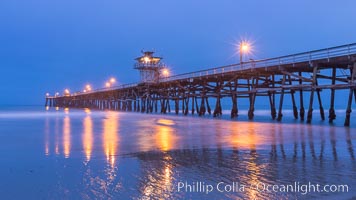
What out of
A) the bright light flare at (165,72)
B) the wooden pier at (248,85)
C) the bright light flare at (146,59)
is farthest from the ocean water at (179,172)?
the bright light flare at (146,59)

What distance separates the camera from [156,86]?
50219 millimetres

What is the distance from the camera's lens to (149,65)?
63.2 metres

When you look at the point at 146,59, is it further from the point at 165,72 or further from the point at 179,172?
the point at 179,172

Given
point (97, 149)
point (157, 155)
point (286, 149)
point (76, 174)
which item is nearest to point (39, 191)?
point (76, 174)

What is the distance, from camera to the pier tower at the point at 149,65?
63000 millimetres

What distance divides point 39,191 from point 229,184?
3058 mm

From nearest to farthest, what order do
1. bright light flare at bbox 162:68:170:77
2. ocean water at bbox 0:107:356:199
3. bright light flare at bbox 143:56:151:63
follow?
ocean water at bbox 0:107:356:199
bright light flare at bbox 162:68:170:77
bright light flare at bbox 143:56:151:63

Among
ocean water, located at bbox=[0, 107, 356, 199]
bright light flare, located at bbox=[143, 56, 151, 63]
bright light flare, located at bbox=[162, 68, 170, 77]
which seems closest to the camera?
ocean water, located at bbox=[0, 107, 356, 199]

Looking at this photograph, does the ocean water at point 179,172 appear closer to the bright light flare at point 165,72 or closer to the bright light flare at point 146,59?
the bright light flare at point 165,72

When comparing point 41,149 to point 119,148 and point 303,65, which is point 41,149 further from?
point 303,65

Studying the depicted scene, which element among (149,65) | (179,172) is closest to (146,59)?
(149,65)

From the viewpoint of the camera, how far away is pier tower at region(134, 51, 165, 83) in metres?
63.0

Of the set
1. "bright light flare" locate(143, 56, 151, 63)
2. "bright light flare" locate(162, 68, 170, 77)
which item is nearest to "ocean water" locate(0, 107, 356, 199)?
"bright light flare" locate(162, 68, 170, 77)

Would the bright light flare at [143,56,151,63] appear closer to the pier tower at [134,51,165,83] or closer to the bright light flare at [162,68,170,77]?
the pier tower at [134,51,165,83]
